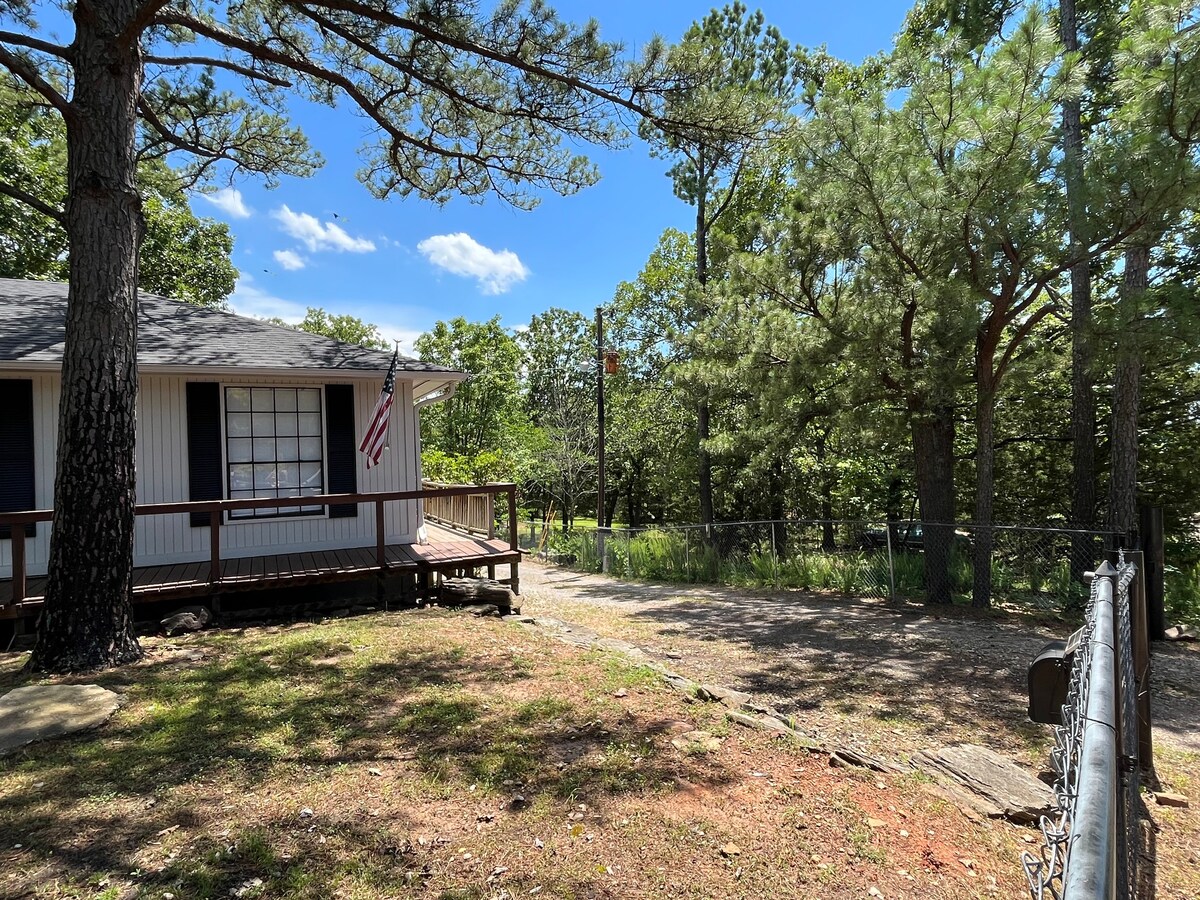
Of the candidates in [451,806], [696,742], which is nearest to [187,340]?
[451,806]

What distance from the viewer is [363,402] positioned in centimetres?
817

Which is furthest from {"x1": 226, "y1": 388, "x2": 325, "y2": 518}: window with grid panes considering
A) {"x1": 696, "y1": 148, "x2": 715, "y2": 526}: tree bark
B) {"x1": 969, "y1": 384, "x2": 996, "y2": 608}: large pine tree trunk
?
{"x1": 696, "y1": 148, "x2": 715, "y2": 526}: tree bark

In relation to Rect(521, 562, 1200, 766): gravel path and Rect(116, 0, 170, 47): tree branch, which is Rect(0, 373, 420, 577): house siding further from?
Rect(116, 0, 170, 47): tree branch

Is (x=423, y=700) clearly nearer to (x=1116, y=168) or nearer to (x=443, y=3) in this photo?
(x=443, y=3)

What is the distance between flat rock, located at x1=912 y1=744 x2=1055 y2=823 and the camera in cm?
302

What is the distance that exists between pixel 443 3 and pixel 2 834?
22.7ft

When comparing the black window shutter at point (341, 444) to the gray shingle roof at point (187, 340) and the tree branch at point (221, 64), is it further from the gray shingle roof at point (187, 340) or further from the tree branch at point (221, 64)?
the tree branch at point (221, 64)

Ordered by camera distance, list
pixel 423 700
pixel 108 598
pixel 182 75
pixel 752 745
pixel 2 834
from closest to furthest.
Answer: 1. pixel 2 834
2. pixel 752 745
3. pixel 423 700
4. pixel 108 598
5. pixel 182 75

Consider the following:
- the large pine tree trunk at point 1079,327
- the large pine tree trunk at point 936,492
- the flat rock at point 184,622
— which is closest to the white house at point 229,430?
the flat rock at point 184,622

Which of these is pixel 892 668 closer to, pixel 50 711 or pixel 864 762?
pixel 864 762

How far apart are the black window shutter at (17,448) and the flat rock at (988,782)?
8.58 meters

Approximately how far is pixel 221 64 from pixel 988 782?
9.44 metres

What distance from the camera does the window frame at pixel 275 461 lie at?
7523 millimetres

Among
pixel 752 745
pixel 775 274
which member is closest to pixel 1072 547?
pixel 775 274
